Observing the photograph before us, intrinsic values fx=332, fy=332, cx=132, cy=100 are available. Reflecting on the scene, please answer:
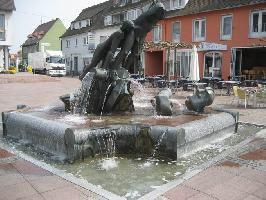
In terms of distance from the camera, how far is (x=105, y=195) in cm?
421

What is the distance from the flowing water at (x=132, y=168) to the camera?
4762mm

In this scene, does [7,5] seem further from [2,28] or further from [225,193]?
[225,193]

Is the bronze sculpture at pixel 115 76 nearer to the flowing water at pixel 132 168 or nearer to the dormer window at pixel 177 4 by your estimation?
the flowing water at pixel 132 168

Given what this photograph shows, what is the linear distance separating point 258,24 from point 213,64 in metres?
4.44

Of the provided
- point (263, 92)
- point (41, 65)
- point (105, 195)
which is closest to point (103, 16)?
point (41, 65)

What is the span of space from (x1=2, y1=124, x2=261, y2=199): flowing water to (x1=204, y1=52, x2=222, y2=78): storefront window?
19.2 meters

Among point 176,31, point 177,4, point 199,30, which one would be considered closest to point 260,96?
point 199,30

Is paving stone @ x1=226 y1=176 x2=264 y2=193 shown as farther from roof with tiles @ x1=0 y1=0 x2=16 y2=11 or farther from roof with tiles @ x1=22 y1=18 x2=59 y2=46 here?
roof with tiles @ x1=22 y1=18 x2=59 y2=46

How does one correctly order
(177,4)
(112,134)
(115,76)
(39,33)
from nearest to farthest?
(112,134)
(115,76)
(177,4)
(39,33)

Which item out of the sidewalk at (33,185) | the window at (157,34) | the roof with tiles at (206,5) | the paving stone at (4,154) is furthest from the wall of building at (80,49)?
the sidewalk at (33,185)

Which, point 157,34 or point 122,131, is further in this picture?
point 157,34

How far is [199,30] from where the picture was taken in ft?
88.0

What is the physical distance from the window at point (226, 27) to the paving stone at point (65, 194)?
22421 millimetres

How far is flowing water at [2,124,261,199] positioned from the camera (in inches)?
187
